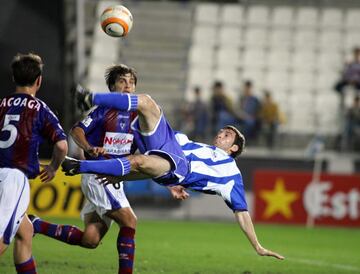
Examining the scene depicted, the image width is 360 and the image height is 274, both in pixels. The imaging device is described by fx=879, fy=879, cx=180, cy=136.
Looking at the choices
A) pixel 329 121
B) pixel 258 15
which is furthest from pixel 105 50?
pixel 329 121

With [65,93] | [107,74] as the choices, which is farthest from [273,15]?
A: [107,74]

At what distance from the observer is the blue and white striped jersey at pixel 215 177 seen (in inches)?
299

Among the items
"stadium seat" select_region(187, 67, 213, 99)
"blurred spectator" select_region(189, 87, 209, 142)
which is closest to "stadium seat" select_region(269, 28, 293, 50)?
"stadium seat" select_region(187, 67, 213, 99)

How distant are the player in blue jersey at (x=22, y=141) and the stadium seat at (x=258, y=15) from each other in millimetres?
16224

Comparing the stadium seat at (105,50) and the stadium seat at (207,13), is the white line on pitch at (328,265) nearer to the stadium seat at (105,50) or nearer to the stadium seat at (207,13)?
the stadium seat at (105,50)

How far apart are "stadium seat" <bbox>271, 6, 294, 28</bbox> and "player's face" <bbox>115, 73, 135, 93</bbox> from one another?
14675mm

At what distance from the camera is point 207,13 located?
22.2 m

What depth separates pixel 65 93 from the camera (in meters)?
17.8

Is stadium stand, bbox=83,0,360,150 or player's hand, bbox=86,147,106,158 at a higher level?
stadium stand, bbox=83,0,360,150

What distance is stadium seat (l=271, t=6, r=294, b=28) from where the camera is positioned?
22.2 meters

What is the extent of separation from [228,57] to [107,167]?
14.8m

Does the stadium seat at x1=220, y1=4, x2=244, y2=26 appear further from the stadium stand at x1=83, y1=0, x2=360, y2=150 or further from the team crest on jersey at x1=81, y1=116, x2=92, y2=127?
the team crest on jersey at x1=81, y1=116, x2=92, y2=127

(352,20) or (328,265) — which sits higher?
(352,20)

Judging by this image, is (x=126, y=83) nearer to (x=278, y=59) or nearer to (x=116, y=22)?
(x=116, y=22)
